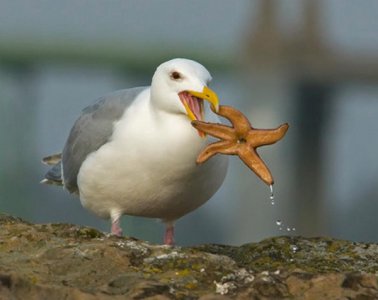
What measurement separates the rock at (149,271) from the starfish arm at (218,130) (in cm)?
56

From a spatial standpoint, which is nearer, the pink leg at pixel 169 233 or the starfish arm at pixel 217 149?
the starfish arm at pixel 217 149

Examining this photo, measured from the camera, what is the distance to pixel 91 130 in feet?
22.8

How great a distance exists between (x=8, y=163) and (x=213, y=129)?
1927cm

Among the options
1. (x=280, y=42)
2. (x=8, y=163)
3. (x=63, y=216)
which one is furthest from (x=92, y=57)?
(x=63, y=216)

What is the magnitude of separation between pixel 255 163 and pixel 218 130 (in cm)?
23

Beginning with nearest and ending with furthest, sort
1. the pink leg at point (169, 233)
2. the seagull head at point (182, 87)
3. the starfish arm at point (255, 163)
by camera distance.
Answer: the starfish arm at point (255, 163) → the seagull head at point (182, 87) → the pink leg at point (169, 233)

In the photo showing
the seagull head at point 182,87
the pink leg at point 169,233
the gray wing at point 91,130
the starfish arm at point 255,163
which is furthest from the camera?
the pink leg at point 169,233

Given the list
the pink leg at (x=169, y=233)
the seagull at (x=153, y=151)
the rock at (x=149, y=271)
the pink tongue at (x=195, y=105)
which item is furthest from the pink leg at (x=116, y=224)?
the rock at (x=149, y=271)

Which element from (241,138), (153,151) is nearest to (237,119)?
(241,138)

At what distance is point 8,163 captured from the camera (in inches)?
977

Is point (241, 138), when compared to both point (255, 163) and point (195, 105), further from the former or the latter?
point (195, 105)

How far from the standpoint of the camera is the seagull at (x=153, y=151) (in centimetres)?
616

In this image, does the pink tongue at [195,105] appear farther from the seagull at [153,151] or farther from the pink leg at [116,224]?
the pink leg at [116,224]

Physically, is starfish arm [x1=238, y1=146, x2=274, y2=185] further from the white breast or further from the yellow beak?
the white breast
